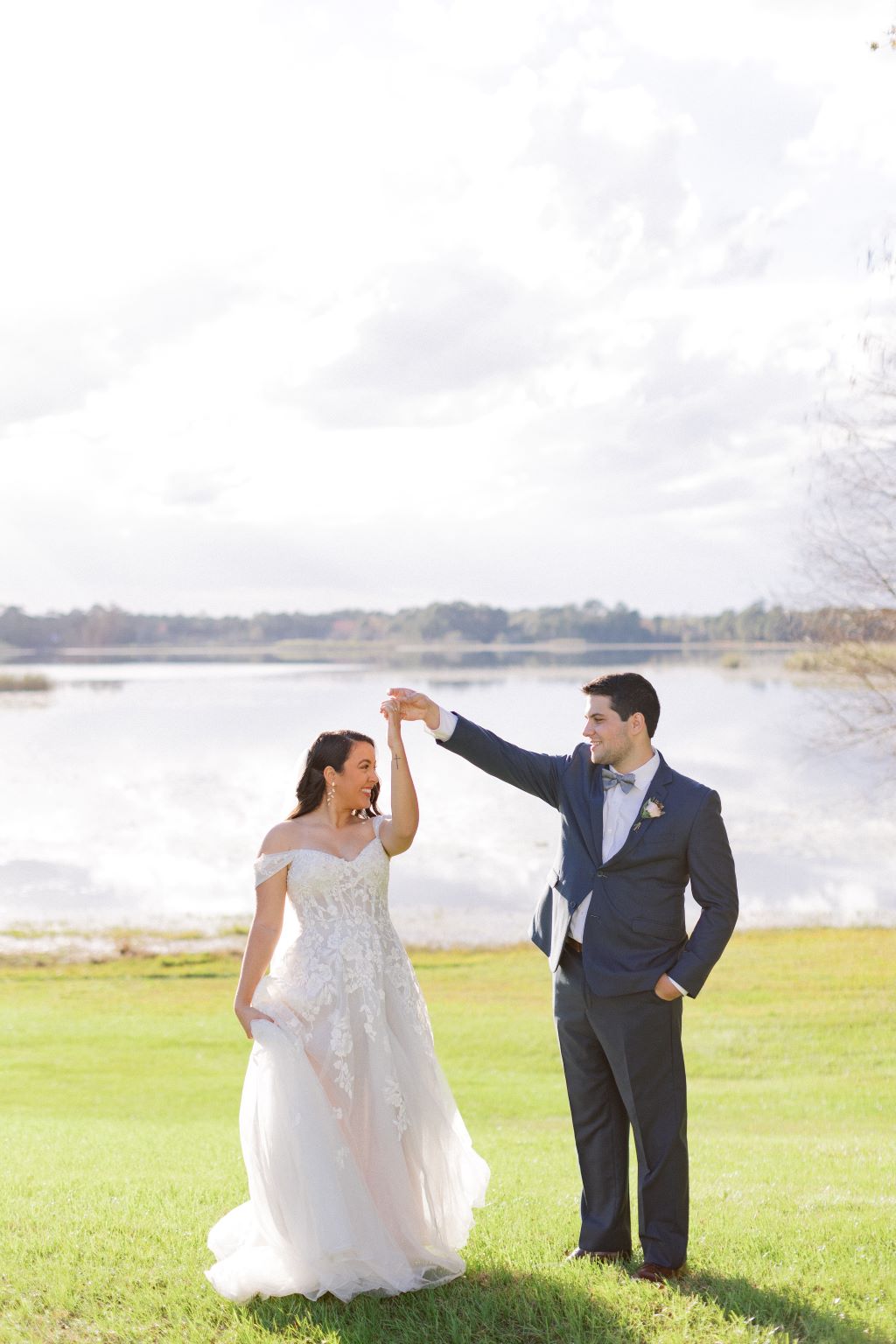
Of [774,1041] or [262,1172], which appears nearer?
[262,1172]

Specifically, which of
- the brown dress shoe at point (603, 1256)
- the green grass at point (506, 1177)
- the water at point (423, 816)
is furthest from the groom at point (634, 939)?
the water at point (423, 816)

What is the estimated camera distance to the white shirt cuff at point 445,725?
18.7 feet

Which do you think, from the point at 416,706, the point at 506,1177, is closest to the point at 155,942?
the point at 506,1177

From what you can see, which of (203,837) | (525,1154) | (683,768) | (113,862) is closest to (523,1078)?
(525,1154)

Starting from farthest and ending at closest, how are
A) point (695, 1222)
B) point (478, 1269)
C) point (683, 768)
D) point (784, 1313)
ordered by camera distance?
point (683, 768), point (695, 1222), point (478, 1269), point (784, 1313)

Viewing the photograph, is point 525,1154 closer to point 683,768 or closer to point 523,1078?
point 523,1078

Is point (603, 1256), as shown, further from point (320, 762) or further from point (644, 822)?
point (320, 762)

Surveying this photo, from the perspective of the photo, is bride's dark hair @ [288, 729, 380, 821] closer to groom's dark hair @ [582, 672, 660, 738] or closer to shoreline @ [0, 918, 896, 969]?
groom's dark hair @ [582, 672, 660, 738]

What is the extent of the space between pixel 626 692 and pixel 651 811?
1.66 feet

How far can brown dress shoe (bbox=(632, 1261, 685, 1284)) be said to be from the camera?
5.41 metres

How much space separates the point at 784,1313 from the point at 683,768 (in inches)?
2381

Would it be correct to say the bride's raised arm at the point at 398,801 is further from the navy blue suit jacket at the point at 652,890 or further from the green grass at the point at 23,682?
the green grass at the point at 23,682

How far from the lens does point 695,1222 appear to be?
6676 millimetres

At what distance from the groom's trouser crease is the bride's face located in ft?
3.72
